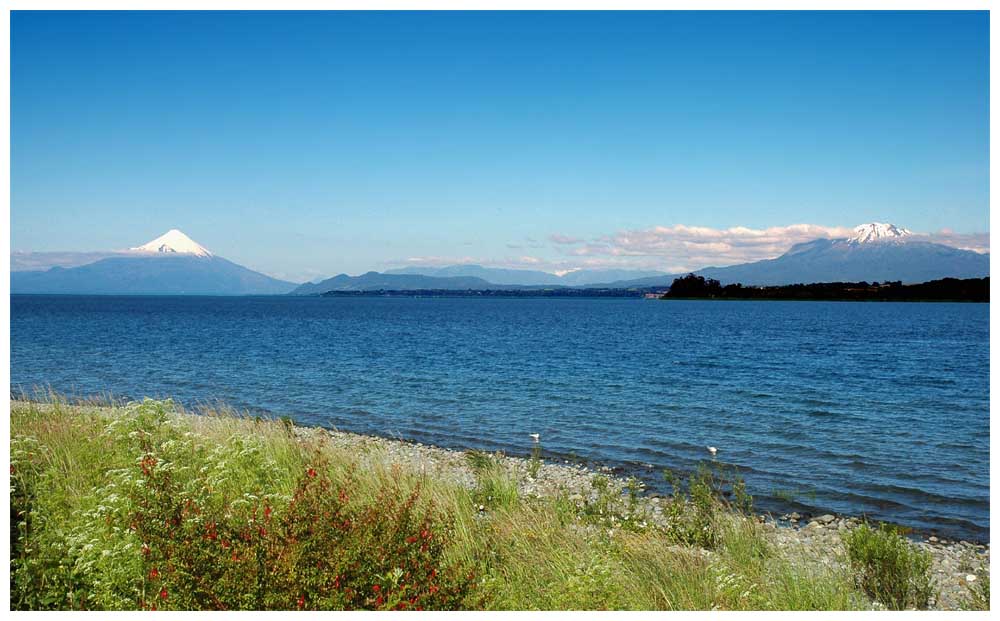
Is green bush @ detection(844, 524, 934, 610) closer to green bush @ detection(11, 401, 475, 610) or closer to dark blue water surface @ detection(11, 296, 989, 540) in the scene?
dark blue water surface @ detection(11, 296, 989, 540)

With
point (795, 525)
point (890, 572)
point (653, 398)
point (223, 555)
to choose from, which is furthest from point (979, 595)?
point (653, 398)

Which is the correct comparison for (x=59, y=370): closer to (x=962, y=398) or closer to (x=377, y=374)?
(x=377, y=374)

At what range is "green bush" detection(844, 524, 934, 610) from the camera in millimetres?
8961

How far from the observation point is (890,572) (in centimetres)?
916

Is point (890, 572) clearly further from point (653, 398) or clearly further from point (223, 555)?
point (653, 398)

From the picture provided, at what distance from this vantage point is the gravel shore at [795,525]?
409 inches

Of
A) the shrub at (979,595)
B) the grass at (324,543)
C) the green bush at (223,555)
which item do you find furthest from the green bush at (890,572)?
the green bush at (223,555)

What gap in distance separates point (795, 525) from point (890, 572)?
4.29 m

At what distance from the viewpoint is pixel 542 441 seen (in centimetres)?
2128

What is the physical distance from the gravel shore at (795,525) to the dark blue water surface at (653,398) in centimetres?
103

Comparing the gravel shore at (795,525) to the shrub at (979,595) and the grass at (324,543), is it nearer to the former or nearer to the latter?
the shrub at (979,595)

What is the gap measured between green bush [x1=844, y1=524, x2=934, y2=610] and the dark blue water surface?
494 cm

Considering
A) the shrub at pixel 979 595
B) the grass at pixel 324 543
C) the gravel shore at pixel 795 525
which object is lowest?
the gravel shore at pixel 795 525

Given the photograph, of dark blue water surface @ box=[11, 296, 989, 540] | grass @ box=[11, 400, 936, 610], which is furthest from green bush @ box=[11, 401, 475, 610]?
dark blue water surface @ box=[11, 296, 989, 540]
